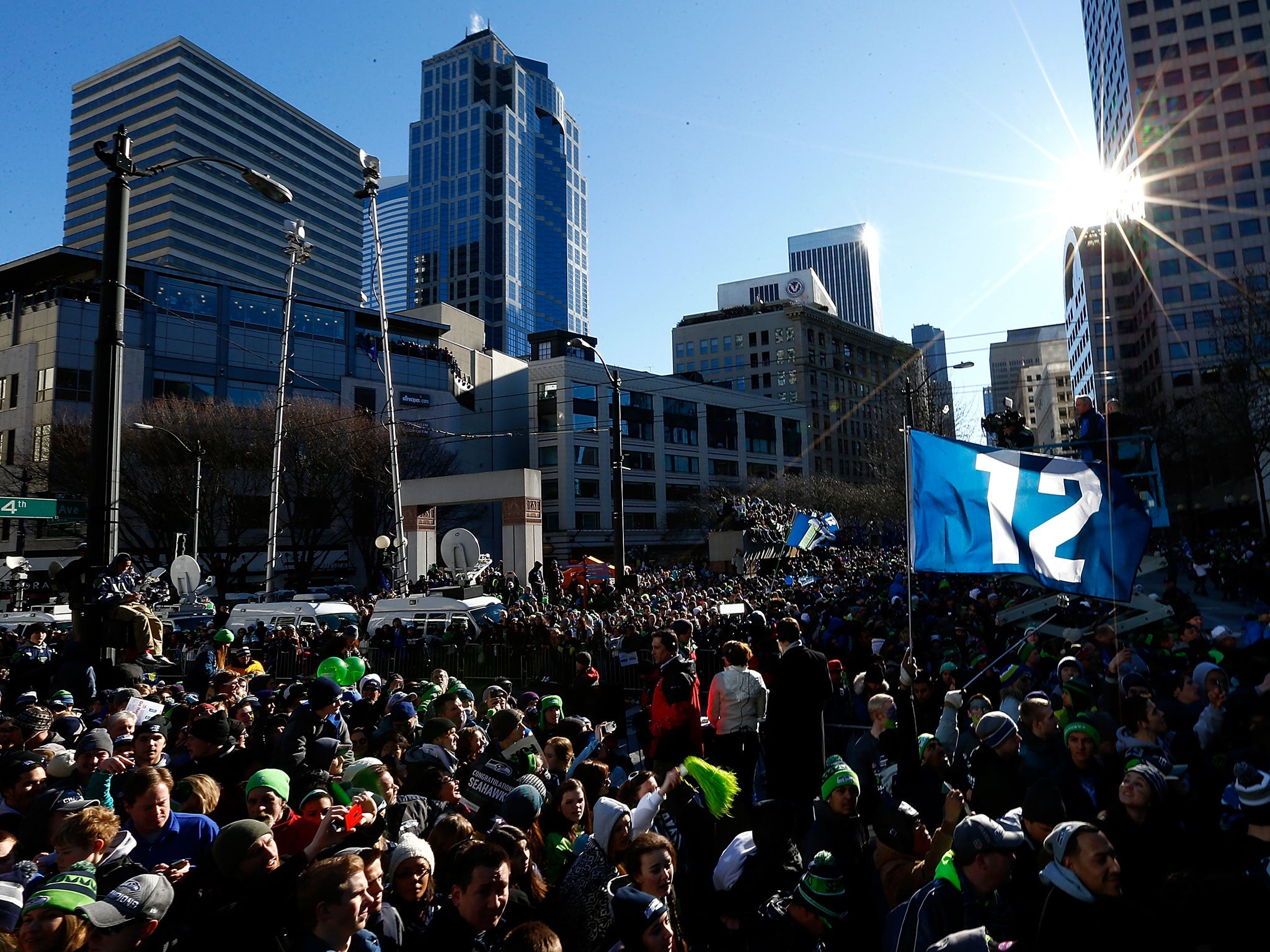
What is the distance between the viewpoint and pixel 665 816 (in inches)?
179

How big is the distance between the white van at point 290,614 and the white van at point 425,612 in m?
1.76

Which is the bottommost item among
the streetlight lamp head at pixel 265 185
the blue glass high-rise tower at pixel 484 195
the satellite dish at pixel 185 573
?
the satellite dish at pixel 185 573

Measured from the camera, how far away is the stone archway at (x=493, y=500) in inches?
1182

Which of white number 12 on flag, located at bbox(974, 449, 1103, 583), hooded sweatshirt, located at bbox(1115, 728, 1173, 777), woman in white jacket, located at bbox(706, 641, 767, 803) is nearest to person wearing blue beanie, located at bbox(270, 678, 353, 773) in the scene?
woman in white jacket, located at bbox(706, 641, 767, 803)

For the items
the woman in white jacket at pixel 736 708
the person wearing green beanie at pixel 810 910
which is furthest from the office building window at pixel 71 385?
the person wearing green beanie at pixel 810 910

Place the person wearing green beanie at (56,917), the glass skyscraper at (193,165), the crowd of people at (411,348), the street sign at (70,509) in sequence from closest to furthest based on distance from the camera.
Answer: the person wearing green beanie at (56,917) < the street sign at (70,509) < the crowd of people at (411,348) < the glass skyscraper at (193,165)

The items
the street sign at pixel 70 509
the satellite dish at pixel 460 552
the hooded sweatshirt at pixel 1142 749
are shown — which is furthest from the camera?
the satellite dish at pixel 460 552

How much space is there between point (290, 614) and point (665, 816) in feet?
67.3

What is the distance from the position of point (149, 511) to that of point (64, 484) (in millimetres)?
4268

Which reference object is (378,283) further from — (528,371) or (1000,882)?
(528,371)

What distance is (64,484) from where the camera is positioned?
42.0 meters

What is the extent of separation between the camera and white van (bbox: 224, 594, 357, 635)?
73.0ft

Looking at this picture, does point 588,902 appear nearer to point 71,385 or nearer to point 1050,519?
point 1050,519

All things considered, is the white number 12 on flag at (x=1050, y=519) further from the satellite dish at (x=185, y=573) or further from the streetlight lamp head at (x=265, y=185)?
the satellite dish at (x=185, y=573)
